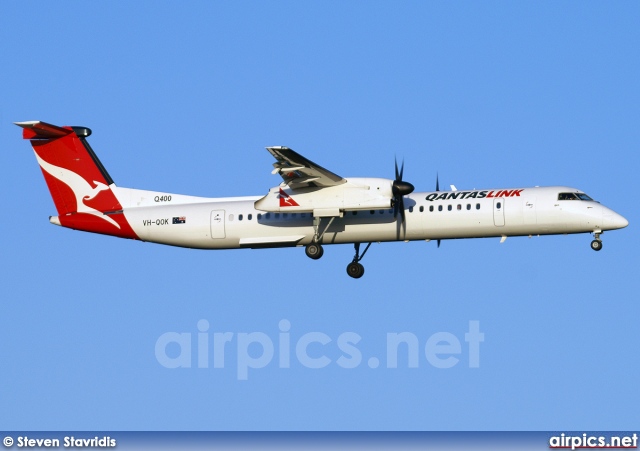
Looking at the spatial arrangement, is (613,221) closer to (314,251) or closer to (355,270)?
(355,270)

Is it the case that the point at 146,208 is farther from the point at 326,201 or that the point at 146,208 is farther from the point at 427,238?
the point at 427,238

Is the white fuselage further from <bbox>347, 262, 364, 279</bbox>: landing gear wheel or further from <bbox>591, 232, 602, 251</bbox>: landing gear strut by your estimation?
<bbox>347, 262, 364, 279</bbox>: landing gear wheel

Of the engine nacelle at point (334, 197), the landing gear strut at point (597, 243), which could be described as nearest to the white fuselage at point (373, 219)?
the landing gear strut at point (597, 243)

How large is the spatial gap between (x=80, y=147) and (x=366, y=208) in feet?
31.7

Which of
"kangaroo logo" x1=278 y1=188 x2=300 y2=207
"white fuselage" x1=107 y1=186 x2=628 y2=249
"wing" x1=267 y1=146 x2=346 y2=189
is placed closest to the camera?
"wing" x1=267 y1=146 x2=346 y2=189

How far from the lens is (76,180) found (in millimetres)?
29406

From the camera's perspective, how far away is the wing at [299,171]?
24.8 m

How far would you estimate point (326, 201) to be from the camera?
86.0 feet

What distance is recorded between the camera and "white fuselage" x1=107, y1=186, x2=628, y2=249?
83.3ft

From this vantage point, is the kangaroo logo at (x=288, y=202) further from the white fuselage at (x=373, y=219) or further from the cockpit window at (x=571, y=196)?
the cockpit window at (x=571, y=196)

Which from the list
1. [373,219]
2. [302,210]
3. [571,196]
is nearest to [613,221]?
[571,196]

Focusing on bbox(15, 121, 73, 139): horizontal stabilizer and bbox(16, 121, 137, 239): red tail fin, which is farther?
bbox(15, 121, 73, 139): horizontal stabilizer

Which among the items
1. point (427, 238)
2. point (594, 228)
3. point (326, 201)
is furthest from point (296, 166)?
point (594, 228)

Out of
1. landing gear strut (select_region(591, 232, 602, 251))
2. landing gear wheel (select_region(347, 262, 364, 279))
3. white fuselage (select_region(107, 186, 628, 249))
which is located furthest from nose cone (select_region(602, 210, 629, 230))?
landing gear wheel (select_region(347, 262, 364, 279))
